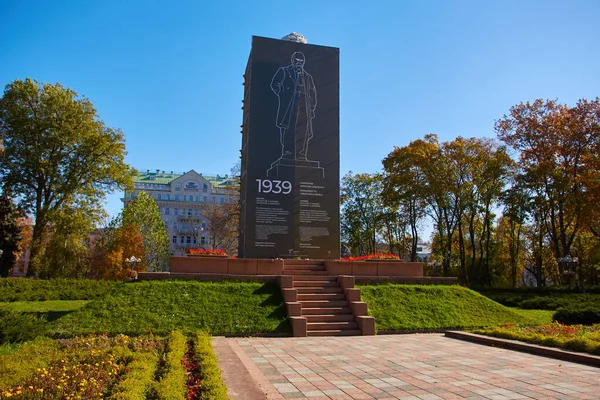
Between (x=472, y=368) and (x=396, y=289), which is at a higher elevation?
(x=396, y=289)

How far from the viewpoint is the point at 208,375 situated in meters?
6.21

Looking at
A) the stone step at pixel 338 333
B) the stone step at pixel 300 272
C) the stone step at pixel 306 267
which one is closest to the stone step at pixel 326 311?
the stone step at pixel 338 333

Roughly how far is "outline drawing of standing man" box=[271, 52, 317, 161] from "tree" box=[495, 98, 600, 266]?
58.3 ft


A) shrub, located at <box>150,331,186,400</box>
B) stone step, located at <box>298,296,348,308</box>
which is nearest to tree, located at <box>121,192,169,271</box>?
stone step, located at <box>298,296,348,308</box>

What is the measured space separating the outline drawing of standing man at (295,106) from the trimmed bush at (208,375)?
1174cm

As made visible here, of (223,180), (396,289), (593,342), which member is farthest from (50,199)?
(223,180)

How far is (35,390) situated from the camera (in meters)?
5.17

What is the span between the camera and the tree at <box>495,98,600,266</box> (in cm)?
2823

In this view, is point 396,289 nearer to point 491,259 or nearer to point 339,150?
point 339,150

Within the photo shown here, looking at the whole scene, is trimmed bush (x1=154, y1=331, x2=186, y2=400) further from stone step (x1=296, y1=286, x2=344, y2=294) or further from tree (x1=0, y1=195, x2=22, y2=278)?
tree (x1=0, y1=195, x2=22, y2=278)

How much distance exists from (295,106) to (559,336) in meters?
13.4

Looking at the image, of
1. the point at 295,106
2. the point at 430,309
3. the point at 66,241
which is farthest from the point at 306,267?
the point at 66,241

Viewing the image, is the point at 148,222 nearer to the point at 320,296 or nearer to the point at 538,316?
the point at 320,296

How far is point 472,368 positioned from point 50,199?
32618mm
